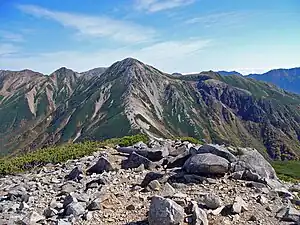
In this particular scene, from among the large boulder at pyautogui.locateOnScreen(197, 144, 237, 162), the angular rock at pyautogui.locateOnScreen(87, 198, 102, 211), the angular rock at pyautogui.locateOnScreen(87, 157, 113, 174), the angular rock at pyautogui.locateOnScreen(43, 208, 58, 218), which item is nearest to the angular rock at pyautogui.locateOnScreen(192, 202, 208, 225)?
the angular rock at pyautogui.locateOnScreen(87, 198, 102, 211)

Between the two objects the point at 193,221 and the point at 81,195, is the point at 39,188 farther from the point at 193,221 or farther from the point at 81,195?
the point at 193,221

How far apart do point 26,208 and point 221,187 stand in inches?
375

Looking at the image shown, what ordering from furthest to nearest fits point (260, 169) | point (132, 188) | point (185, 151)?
point (185, 151)
point (260, 169)
point (132, 188)

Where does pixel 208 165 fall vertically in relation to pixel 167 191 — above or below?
above

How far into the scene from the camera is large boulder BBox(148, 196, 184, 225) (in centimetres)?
1337

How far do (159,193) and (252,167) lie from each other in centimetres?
637

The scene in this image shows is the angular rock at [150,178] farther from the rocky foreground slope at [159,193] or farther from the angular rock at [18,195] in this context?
the angular rock at [18,195]

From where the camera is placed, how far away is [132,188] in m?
19.3

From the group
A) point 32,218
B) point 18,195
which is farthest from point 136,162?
point 32,218

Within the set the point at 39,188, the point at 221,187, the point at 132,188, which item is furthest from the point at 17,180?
the point at 221,187

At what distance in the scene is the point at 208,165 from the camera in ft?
62.8

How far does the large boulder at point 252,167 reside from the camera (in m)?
19.1

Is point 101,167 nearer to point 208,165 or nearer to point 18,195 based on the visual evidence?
→ point 18,195

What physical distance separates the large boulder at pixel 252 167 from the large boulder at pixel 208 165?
0.77 m
